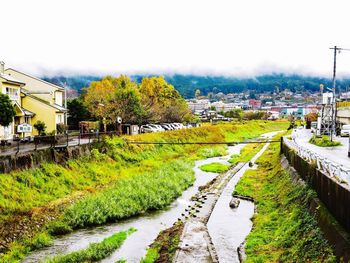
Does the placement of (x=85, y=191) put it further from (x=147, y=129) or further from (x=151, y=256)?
(x=147, y=129)

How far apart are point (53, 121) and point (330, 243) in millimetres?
41175

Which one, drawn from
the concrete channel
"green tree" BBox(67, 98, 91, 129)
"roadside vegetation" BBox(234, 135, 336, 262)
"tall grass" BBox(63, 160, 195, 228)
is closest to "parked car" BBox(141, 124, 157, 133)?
"green tree" BBox(67, 98, 91, 129)

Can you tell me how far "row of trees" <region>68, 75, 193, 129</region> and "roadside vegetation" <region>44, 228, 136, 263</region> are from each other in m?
33.3

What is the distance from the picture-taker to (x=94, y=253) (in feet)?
53.1

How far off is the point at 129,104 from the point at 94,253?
38252 mm

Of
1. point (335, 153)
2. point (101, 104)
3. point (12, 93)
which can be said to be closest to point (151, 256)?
point (335, 153)

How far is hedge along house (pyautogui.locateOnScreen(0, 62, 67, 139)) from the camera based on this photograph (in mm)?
40812

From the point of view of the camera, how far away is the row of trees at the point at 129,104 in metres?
53.2

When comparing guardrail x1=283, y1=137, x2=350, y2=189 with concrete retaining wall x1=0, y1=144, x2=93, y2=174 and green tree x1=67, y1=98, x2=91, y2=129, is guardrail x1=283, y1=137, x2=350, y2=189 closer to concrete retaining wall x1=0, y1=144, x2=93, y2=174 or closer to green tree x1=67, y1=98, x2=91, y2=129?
concrete retaining wall x1=0, y1=144, x2=93, y2=174

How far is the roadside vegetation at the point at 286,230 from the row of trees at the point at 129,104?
3047cm

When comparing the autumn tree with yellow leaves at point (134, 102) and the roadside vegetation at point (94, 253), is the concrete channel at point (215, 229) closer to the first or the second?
the roadside vegetation at point (94, 253)

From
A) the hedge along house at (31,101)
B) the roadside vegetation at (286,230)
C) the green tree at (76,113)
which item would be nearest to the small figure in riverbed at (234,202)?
the roadside vegetation at (286,230)

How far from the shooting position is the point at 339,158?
84.3ft

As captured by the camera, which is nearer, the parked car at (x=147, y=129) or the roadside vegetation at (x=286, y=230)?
the roadside vegetation at (x=286, y=230)
